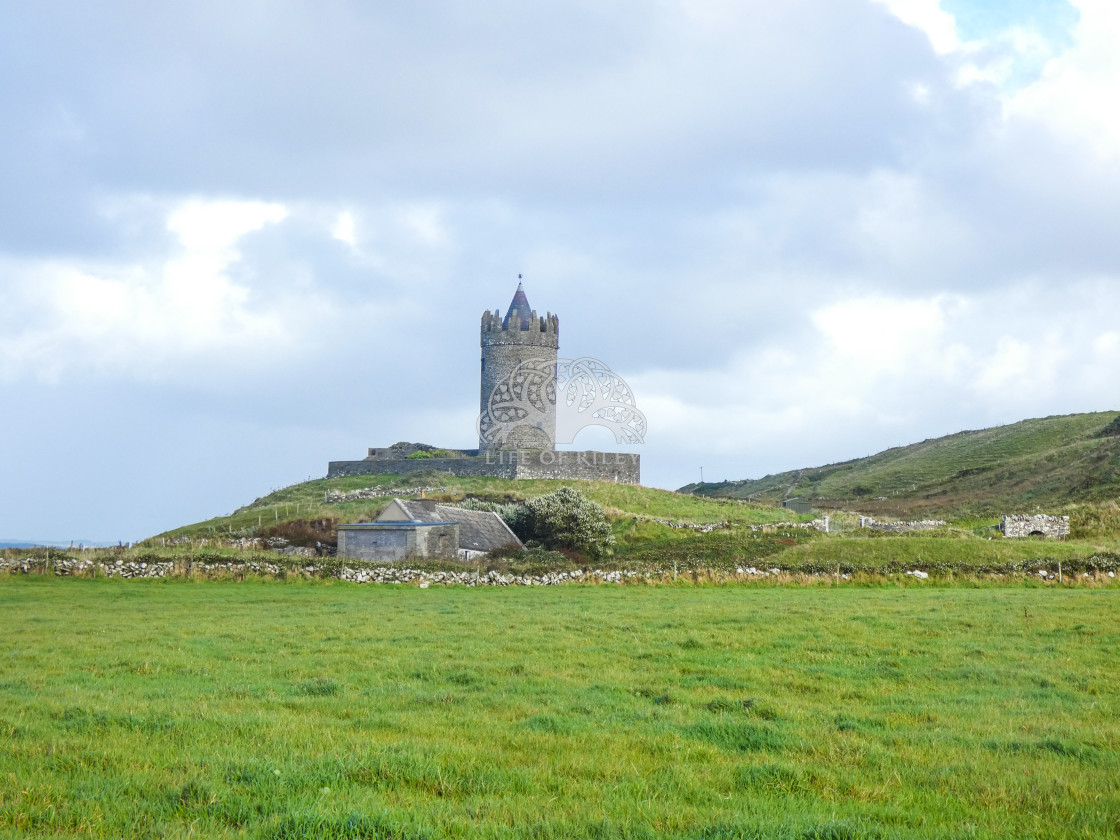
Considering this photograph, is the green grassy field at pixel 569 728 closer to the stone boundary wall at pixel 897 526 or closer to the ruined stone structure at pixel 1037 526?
the ruined stone structure at pixel 1037 526

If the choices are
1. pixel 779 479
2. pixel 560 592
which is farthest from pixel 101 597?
pixel 779 479

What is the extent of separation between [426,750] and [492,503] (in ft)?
153

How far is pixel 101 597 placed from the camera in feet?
90.2

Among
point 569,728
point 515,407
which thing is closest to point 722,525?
point 515,407

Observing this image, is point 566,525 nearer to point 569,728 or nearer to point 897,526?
point 897,526

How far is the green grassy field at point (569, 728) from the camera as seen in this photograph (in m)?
6.35

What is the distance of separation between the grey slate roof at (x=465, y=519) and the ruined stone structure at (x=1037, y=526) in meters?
25.9

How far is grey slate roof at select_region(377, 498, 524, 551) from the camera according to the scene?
4203 cm

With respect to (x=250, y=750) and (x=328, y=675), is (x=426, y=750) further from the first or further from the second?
(x=328, y=675)

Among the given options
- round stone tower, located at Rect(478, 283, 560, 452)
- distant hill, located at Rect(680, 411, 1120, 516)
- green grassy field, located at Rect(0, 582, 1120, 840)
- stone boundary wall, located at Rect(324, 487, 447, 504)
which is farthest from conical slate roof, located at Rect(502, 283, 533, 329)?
green grassy field, located at Rect(0, 582, 1120, 840)

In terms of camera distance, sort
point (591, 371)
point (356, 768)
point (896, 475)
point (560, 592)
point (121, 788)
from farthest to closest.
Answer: point (896, 475) < point (591, 371) < point (560, 592) < point (356, 768) < point (121, 788)

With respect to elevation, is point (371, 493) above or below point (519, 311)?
below

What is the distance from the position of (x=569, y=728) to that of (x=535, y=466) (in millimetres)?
63834

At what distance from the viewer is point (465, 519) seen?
44.3 meters
